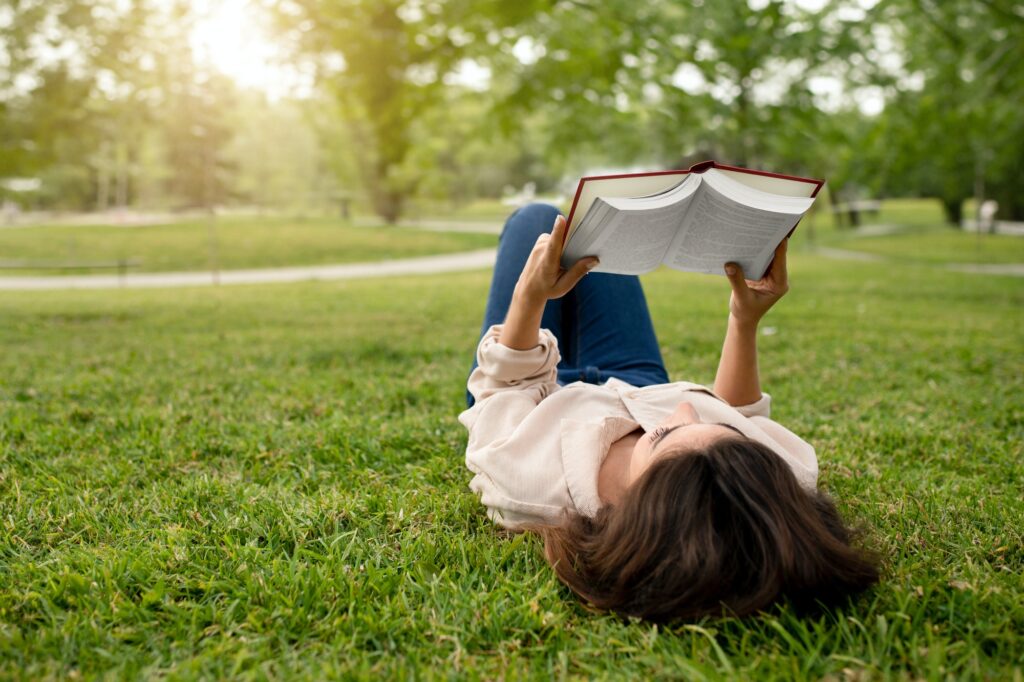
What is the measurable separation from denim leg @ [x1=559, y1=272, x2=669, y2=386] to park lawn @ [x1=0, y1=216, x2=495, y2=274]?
Answer: 1518 centimetres

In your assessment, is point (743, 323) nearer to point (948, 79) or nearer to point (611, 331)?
point (611, 331)

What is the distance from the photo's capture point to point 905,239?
958 inches

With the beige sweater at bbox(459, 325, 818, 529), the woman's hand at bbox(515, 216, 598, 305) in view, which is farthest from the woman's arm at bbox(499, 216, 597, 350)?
the beige sweater at bbox(459, 325, 818, 529)

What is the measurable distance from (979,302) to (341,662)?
1039 cm

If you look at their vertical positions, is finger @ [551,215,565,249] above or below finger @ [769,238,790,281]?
above

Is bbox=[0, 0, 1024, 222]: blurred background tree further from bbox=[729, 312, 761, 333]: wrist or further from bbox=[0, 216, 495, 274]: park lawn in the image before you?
bbox=[0, 216, 495, 274]: park lawn

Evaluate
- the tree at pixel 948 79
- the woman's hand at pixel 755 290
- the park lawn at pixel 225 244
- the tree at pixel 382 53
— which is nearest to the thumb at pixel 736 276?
the woman's hand at pixel 755 290

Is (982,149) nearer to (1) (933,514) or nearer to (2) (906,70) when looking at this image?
(2) (906,70)

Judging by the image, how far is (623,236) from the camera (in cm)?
183

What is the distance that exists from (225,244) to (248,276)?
5187mm

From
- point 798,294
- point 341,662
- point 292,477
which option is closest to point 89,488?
point 292,477

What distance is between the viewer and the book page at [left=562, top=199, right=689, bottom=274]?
5.74 feet

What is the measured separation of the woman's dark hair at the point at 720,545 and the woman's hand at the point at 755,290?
0.62 metres

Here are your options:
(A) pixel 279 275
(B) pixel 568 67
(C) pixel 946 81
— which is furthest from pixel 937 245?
(B) pixel 568 67
